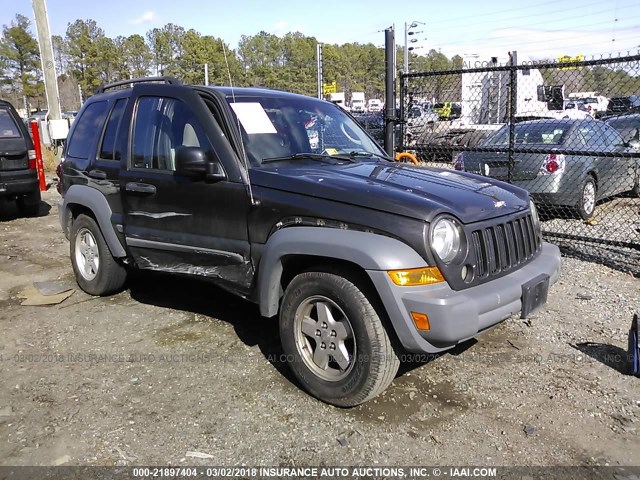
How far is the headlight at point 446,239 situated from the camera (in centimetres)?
294

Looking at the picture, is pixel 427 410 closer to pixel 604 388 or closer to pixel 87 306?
pixel 604 388

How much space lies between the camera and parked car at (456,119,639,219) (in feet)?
25.8

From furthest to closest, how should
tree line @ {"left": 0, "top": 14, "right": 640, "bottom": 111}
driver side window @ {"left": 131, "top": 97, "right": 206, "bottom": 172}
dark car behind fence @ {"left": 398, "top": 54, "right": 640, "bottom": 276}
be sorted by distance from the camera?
tree line @ {"left": 0, "top": 14, "right": 640, "bottom": 111}
dark car behind fence @ {"left": 398, "top": 54, "right": 640, "bottom": 276}
driver side window @ {"left": 131, "top": 97, "right": 206, "bottom": 172}

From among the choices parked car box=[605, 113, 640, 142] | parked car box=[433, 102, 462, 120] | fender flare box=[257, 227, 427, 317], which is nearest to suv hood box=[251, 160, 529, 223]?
fender flare box=[257, 227, 427, 317]

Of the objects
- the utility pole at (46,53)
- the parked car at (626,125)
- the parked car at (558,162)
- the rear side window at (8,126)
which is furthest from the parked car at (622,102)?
the utility pole at (46,53)

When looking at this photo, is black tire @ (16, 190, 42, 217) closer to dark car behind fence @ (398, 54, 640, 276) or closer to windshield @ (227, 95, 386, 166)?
dark car behind fence @ (398, 54, 640, 276)

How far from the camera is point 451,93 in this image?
840cm

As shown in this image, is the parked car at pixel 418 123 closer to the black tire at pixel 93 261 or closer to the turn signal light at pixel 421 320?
the black tire at pixel 93 261

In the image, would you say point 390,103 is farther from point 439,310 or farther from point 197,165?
point 439,310

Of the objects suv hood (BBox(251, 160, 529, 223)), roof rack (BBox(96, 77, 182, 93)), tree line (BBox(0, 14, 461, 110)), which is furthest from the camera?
tree line (BBox(0, 14, 461, 110))

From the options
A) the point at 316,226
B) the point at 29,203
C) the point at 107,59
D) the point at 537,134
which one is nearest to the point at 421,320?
the point at 316,226

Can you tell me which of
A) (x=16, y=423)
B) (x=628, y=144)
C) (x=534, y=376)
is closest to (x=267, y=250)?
(x=16, y=423)

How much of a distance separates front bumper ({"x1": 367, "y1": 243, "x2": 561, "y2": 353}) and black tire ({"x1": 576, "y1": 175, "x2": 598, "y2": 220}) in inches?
235

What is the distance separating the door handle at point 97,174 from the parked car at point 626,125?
7.98 metres
